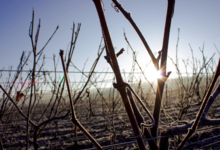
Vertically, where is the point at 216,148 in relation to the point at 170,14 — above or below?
below

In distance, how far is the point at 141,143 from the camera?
384 mm

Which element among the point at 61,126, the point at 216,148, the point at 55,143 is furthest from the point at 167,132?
the point at 61,126

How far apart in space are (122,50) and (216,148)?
3852mm

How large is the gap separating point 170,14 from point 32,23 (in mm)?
645

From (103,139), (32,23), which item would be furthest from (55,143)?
(32,23)

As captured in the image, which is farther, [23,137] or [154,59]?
[23,137]

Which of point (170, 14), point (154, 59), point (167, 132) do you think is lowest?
point (167, 132)

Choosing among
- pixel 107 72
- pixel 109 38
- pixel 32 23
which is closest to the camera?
pixel 109 38

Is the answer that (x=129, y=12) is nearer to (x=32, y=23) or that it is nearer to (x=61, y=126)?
(x=32, y=23)

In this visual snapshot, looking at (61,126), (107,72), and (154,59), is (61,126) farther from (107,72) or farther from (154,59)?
(154,59)

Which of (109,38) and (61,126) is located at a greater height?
(109,38)

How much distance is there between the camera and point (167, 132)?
19.6 inches

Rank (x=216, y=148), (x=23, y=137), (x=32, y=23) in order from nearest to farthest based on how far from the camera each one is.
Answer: (x=32, y=23), (x=216, y=148), (x=23, y=137)

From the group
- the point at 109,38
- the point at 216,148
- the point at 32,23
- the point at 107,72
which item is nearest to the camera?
the point at 109,38
